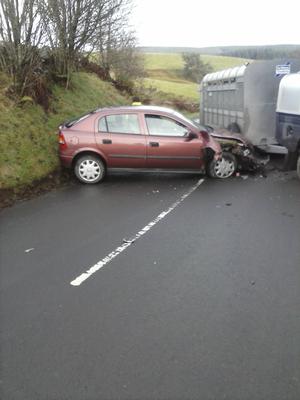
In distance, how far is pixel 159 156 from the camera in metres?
9.87

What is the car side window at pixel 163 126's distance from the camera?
9898mm

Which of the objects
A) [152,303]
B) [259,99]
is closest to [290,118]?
[259,99]

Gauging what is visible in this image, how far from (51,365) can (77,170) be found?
22.3 feet

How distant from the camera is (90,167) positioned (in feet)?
32.6

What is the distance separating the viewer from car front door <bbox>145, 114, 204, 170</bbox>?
9828mm

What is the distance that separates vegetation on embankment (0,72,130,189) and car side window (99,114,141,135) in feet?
6.03

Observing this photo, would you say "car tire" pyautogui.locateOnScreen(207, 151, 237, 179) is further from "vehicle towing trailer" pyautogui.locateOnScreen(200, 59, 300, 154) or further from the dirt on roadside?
the dirt on roadside

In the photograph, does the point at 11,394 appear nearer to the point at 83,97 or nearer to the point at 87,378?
the point at 87,378

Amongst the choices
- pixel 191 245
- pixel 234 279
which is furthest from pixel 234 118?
pixel 234 279

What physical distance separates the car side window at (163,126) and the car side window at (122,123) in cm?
28

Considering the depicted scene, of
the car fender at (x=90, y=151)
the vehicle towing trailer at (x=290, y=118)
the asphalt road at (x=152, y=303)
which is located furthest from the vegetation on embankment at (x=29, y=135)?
the vehicle towing trailer at (x=290, y=118)

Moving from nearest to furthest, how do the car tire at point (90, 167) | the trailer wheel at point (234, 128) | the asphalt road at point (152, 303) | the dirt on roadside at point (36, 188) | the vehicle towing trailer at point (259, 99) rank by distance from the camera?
1. the asphalt road at point (152, 303)
2. the dirt on roadside at point (36, 188)
3. the car tire at point (90, 167)
4. the vehicle towing trailer at point (259, 99)
5. the trailer wheel at point (234, 128)

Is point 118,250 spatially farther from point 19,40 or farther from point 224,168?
point 19,40

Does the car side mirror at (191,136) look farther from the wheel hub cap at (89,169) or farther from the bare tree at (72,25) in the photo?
the bare tree at (72,25)
